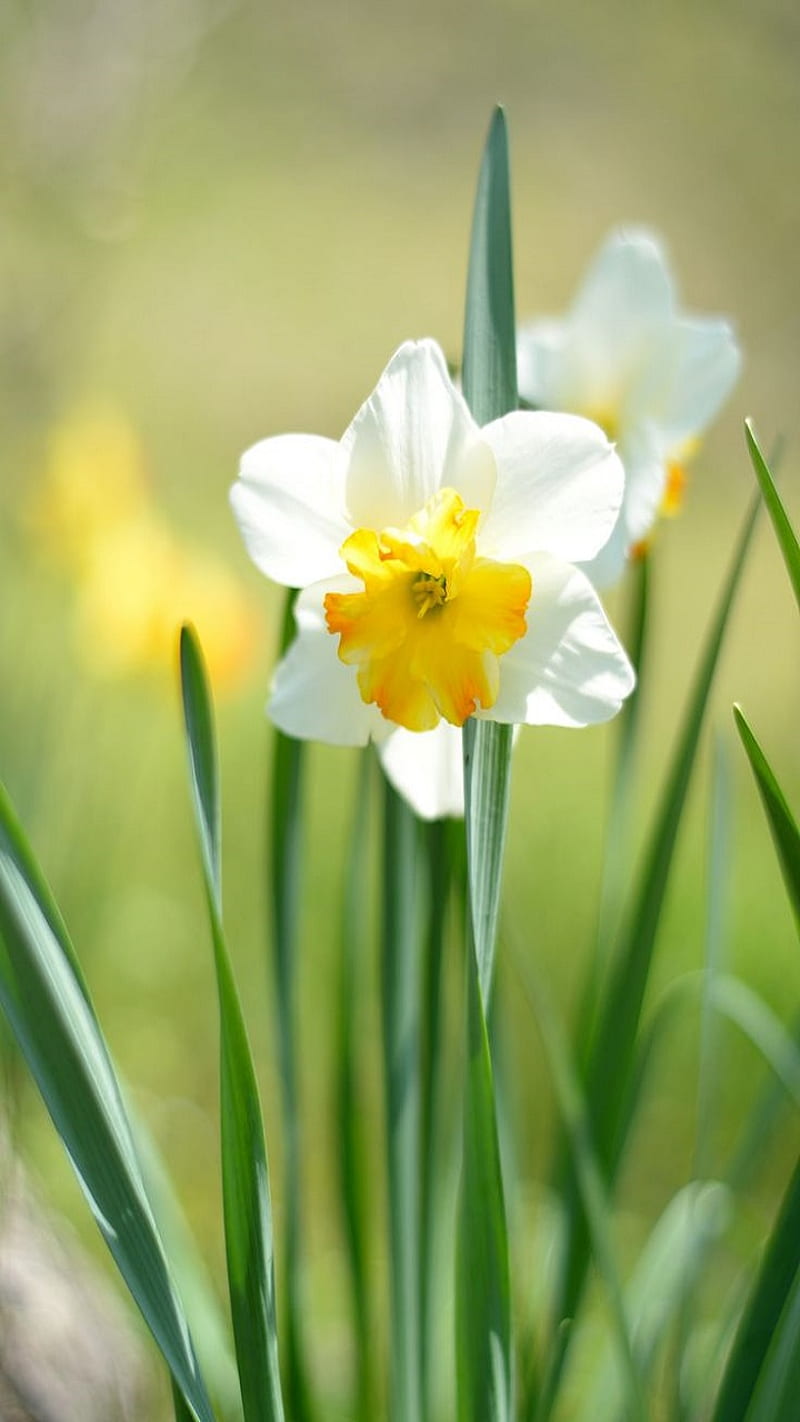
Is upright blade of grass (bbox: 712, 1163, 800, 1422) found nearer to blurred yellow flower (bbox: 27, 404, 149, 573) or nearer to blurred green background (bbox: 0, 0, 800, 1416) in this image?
blurred green background (bbox: 0, 0, 800, 1416)

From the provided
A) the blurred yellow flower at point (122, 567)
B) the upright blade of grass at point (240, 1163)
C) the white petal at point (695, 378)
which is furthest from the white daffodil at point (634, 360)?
the blurred yellow flower at point (122, 567)

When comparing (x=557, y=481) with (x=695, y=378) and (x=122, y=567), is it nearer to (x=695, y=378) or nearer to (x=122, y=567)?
(x=695, y=378)

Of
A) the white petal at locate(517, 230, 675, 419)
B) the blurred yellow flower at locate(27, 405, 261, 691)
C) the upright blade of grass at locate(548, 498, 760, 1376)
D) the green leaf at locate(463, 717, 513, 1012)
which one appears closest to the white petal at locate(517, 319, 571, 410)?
the white petal at locate(517, 230, 675, 419)

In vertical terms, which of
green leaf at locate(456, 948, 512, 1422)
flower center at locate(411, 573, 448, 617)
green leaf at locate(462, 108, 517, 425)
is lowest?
green leaf at locate(456, 948, 512, 1422)

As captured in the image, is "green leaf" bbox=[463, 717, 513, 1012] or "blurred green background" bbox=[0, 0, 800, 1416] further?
"blurred green background" bbox=[0, 0, 800, 1416]

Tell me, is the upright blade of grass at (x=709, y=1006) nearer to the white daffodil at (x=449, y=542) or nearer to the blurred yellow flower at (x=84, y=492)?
the white daffodil at (x=449, y=542)

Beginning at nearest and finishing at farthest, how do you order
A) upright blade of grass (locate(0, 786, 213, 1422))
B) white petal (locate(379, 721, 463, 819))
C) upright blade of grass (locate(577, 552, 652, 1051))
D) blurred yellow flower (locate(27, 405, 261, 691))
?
upright blade of grass (locate(0, 786, 213, 1422)) → white petal (locate(379, 721, 463, 819)) → upright blade of grass (locate(577, 552, 652, 1051)) → blurred yellow flower (locate(27, 405, 261, 691))
